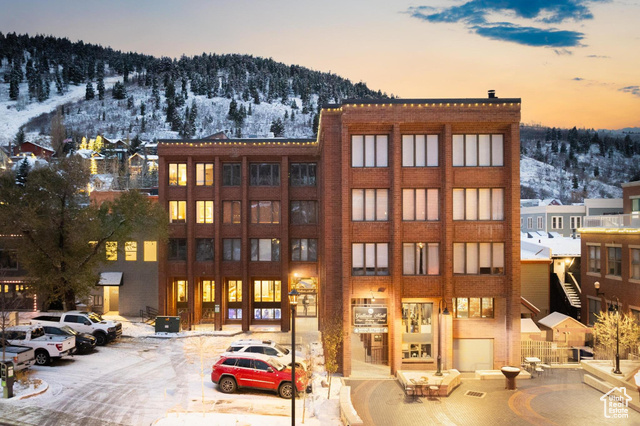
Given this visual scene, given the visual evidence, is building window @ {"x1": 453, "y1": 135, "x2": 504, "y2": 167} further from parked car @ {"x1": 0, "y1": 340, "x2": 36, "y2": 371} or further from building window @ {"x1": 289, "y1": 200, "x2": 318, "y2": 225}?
parked car @ {"x1": 0, "y1": 340, "x2": 36, "y2": 371}

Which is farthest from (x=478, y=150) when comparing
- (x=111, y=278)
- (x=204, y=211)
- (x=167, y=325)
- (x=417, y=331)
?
(x=111, y=278)

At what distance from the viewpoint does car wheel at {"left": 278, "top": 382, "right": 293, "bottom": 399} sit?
21875 mm

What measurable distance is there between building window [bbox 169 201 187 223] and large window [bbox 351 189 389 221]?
60.6ft

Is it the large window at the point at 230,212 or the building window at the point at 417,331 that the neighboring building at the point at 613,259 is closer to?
the building window at the point at 417,331

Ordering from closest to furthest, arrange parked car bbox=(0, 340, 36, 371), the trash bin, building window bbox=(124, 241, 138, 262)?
parked car bbox=(0, 340, 36, 371) < the trash bin < building window bbox=(124, 241, 138, 262)

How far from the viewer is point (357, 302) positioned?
26656 mm

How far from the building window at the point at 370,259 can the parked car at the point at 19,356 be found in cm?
1692

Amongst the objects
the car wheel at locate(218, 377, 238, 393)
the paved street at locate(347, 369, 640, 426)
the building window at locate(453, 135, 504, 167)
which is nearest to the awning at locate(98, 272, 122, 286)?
the car wheel at locate(218, 377, 238, 393)

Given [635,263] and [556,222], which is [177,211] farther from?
[556,222]

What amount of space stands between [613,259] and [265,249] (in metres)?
26.0

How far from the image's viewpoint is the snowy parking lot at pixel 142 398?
737 inches

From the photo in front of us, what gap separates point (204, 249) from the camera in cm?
4022

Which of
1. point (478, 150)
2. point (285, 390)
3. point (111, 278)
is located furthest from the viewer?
point (111, 278)

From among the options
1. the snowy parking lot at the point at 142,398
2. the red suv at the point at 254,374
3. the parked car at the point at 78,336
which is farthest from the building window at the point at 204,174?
the red suv at the point at 254,374
